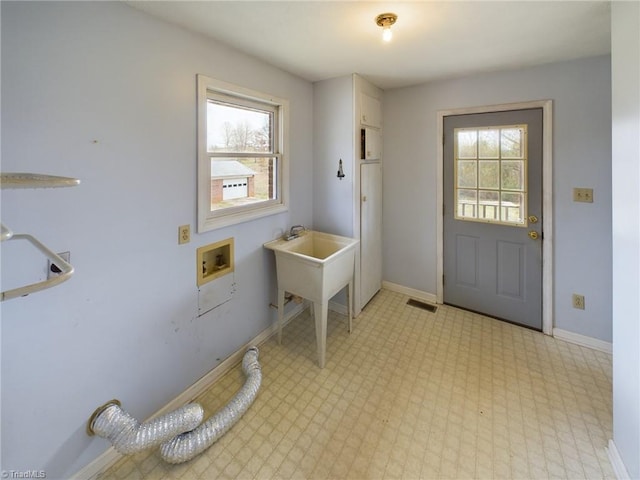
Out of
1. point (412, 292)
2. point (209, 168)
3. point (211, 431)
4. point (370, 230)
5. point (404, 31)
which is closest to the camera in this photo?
point (211, 431)

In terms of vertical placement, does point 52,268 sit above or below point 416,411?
above

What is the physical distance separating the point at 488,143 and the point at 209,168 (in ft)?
7.87

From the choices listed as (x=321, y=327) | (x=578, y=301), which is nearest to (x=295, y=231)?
(x=321, y=327)

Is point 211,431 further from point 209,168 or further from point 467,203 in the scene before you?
point 467,203

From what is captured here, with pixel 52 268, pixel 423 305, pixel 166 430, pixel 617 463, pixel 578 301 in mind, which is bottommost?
pixel 617 463

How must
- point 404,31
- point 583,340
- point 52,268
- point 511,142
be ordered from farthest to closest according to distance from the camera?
point 511,142
point 583,340
point 404,31
point 52,268

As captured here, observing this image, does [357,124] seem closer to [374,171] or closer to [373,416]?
[374,171]

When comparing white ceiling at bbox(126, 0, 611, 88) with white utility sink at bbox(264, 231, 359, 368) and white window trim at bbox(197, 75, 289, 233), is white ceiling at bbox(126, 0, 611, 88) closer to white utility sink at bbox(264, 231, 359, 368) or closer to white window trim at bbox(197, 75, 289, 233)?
white window trim at bbox(197, 75, 289, 233)

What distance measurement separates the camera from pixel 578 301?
2.44 m

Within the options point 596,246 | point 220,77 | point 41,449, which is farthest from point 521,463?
point 220,77

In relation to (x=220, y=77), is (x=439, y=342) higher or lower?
lower

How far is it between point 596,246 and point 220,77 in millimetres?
3058

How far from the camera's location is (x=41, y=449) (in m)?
1.28

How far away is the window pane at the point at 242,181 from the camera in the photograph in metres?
2.11
